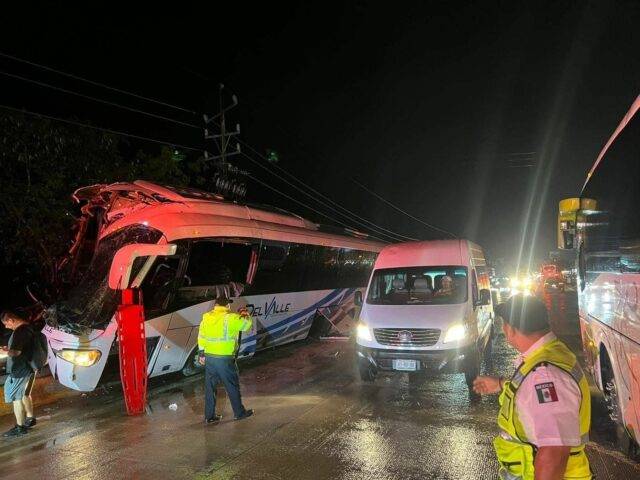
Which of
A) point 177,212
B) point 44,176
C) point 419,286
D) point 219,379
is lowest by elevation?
point 219,379

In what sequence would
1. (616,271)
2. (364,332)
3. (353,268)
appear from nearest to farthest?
(616,271), (364,332), (353,268)

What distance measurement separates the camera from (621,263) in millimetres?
4641

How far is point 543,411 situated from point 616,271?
11.2ft

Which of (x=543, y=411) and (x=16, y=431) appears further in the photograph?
(x=16, y=431)

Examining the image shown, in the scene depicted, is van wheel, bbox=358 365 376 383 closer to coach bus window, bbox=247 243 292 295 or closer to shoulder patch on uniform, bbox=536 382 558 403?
coach bus window, bbox=247 243 292 295

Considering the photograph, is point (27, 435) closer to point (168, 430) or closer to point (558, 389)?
point (168, 430)

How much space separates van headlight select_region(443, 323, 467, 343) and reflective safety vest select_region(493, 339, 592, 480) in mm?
5369

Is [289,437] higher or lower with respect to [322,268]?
lower

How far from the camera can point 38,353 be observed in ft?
22.4

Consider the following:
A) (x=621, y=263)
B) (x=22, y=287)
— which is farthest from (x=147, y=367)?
(x=22, y=287)

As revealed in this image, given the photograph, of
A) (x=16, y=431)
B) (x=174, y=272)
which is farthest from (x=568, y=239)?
(x=16, y=431)

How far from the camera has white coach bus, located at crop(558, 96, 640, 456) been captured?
14.0ft

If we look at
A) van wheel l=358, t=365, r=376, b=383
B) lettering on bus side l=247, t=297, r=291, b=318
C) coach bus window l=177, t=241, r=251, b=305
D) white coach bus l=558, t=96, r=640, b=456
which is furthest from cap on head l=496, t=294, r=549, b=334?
lettering on bus side l=247, t=297, r=291, b=318

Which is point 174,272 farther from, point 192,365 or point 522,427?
point 522,427
